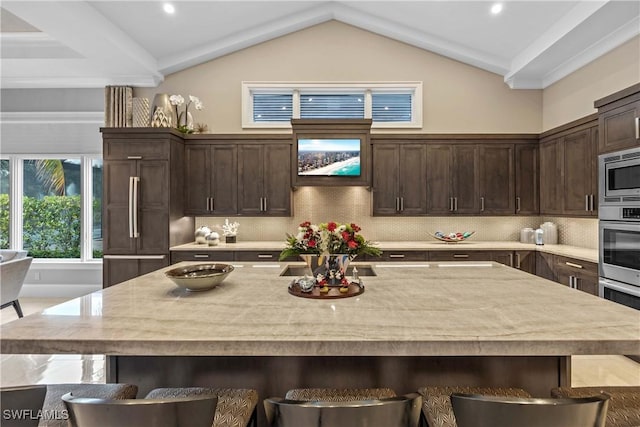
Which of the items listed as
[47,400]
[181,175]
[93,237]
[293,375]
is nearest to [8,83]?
[93,237]

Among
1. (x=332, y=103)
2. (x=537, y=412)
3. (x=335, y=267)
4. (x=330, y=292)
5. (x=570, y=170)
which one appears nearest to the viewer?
(x=537, y=412)

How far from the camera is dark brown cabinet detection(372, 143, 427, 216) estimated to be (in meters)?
4.85

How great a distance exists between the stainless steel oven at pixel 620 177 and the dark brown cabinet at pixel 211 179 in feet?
13.5

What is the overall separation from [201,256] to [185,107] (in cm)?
234

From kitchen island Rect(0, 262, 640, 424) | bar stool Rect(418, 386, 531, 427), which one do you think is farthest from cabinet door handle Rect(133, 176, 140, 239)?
bar stool Rect(418, 386, 531, 427)

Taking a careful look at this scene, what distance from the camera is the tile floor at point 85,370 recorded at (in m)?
2.90

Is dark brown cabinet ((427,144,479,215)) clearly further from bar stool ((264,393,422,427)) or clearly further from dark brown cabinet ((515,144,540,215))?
bar stool ((264,393,422,427))

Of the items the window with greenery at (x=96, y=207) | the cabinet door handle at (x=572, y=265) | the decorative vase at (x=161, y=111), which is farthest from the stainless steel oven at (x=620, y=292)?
the window with greenery at (x=96, y=207)

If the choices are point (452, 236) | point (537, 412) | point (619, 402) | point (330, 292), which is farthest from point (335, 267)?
point (452, 236)

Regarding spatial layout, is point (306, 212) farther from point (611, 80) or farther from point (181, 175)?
point (611, 80)

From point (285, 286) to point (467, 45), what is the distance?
450cm

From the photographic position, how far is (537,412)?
0.95 m

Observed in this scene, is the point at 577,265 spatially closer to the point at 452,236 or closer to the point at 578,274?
the point at 578,274

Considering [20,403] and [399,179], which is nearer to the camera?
[20,403]
